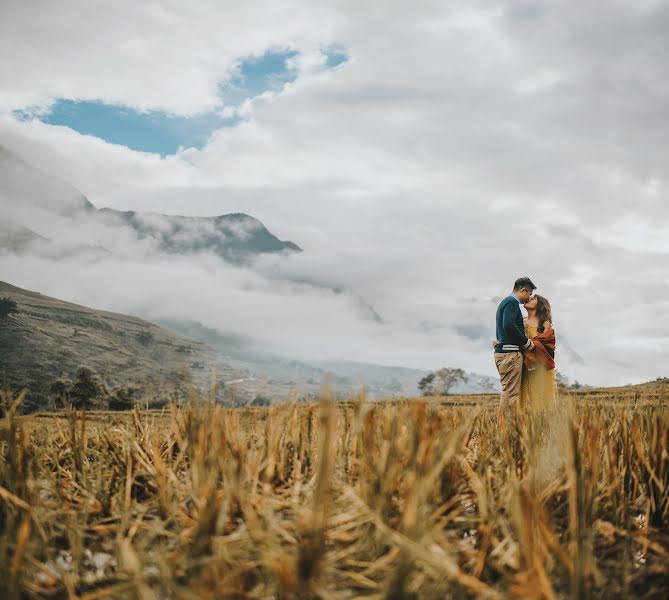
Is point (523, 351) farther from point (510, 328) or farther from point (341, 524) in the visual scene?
point (341, 524)

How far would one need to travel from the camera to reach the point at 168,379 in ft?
9.26

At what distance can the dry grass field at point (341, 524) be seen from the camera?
1437 mm

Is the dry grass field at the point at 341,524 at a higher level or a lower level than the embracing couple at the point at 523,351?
lower

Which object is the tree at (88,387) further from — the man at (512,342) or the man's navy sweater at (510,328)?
the man's navy sweater at (510,328)

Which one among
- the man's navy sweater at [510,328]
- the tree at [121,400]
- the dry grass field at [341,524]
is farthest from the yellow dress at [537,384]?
the tree at [121,400]

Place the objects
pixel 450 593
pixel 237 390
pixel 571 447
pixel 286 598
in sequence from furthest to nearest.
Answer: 1. pixel 237 390
2. pixel 571 447
3. pixel 450 593
4. pixel 286 598

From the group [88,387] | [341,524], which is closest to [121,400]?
[88,387]

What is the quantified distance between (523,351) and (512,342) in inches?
16.6

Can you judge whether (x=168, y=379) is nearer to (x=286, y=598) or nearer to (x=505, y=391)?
(x=286, y=598)

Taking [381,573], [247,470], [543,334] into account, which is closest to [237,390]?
[247,470]

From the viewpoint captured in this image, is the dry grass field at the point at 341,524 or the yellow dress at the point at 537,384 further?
the yellow dress at the point at 537,384

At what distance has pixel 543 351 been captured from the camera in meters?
9.38

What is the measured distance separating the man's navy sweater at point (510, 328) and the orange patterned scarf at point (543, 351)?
1.11 ft

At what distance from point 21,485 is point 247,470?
1.04 m
